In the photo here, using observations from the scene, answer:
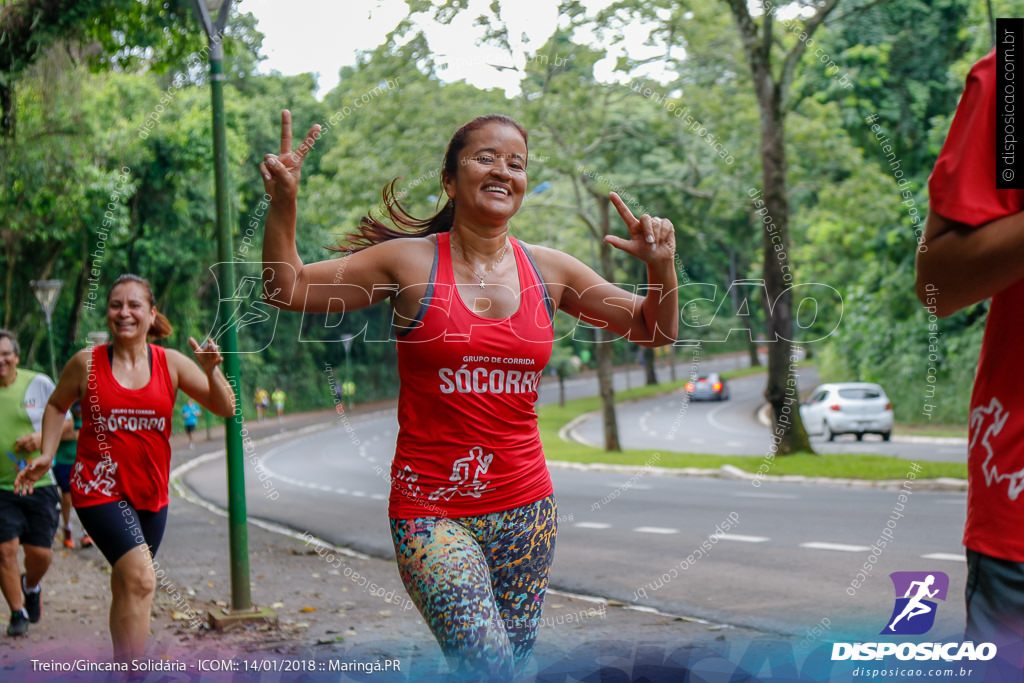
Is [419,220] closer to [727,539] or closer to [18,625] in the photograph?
[18,625]

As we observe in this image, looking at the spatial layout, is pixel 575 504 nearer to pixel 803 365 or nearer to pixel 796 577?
pixel 796 577

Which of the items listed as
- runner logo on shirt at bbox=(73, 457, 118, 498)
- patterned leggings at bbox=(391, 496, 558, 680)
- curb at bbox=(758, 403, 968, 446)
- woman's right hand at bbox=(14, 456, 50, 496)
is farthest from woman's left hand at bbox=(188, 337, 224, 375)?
curb at bbox=(758, 403, 968, 446)

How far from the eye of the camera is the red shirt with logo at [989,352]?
176 cm

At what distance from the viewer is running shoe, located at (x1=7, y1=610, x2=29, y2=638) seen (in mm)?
6289

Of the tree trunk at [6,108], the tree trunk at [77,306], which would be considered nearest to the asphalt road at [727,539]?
the tree trunk at [6,108]

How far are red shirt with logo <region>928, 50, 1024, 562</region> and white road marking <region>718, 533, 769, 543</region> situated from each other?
27.0 feet

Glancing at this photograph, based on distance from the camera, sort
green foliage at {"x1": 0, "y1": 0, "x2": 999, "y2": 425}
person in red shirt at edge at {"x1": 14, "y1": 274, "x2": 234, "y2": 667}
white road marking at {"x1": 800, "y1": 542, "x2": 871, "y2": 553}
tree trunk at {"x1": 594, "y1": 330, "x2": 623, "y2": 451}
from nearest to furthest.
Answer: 1. person in red shirt at edge at {"x1": 14, "y1": 274, "x2": 234, "y2": 667}
2. white road marking at {"x1": 800, "y1": 542, "x2": 871, "y2": 553}
3. green foliage at {"x1": 0, "y1": 0, "x2": 999, "y2": 425}
4. tree trunk at {"x1": 594, "y1": 330, "x2": 623, "y2": 451}

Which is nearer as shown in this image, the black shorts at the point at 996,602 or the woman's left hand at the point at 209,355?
the black shorts at the point at 996,602

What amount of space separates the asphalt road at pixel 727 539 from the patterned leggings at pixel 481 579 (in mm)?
3536

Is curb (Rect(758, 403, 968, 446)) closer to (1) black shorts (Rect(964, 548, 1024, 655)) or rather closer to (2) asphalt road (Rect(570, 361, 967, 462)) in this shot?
(2) asphalt road (Rect(570, 361, 967, 462))

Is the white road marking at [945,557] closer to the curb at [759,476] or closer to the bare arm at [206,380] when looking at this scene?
the curb at [759,476]

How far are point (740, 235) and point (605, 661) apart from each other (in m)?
30.1

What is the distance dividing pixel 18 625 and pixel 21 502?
732mm

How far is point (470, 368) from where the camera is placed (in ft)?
9.75
